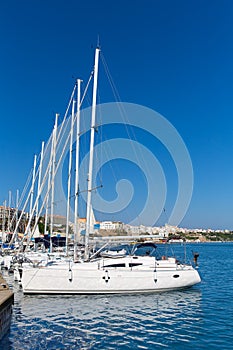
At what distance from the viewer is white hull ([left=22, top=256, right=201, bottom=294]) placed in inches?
870

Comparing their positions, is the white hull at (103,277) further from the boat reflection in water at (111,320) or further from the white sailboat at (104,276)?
the boat reflection in water at (111,320)

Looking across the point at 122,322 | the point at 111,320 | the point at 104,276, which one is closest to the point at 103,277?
→ the point at 104,276

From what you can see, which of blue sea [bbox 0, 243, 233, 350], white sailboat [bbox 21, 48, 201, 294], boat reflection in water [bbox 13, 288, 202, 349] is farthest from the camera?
white sailboat [bbox 21, 48, 201, 294]

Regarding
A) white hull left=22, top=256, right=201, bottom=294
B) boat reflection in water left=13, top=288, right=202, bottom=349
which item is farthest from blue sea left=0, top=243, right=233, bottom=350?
white hull left=22, top=256, right=201, bottom=294

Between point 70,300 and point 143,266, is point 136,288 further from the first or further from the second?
point 70,300

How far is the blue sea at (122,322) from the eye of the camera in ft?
44.7

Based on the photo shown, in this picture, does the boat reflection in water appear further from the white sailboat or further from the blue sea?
the white sailboat

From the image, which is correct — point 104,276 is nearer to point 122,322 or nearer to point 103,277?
point 103,277

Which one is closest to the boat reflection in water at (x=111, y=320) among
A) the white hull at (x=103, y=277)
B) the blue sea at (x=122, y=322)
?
the blue sea at (x=122, y=322)

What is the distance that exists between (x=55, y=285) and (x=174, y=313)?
7.86 metres

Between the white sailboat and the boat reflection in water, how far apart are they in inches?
23.0

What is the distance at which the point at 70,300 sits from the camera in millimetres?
21000

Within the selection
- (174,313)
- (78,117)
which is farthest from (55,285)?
(78,117)

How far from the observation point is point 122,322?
54.2ft
